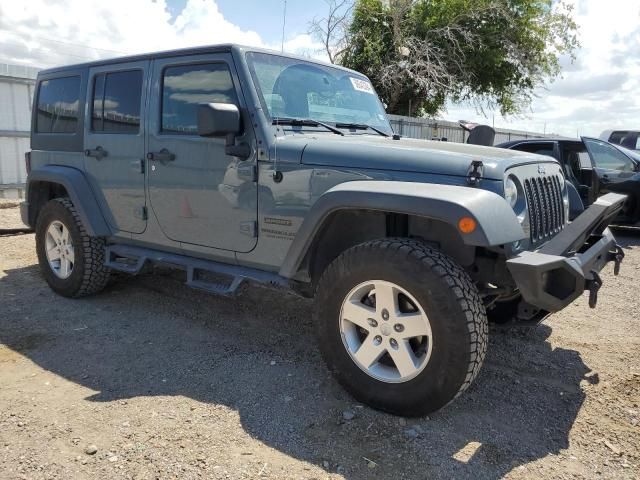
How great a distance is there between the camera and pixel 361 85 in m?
4.29

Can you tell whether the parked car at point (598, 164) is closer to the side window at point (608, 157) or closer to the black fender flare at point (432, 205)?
the side window at point (608, 157)

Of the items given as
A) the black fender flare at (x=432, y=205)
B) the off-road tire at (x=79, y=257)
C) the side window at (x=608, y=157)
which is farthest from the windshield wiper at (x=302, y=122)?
the side window at (x=608, y=157)

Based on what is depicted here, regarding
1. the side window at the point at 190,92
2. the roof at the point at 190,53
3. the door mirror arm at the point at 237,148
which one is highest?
the roof at the point at 190,53

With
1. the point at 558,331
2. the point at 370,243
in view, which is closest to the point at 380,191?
the point at 370,243

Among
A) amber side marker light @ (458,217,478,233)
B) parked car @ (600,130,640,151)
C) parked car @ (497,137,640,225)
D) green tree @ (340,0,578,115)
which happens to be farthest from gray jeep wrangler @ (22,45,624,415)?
green tree @ (340,0,578,115)

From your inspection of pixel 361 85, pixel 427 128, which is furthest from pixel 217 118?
pixel 427 128

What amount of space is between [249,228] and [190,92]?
1110 mm

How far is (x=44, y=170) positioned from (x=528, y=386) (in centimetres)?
433

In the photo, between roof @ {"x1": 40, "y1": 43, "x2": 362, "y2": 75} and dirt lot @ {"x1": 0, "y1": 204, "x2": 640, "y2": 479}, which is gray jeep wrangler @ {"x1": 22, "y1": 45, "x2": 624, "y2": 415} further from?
dirt lot @ {"x1": 0, "y1": 204, "x2": 640, "y2": 479}

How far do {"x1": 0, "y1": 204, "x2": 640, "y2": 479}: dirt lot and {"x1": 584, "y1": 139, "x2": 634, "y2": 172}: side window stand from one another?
14.4 feet

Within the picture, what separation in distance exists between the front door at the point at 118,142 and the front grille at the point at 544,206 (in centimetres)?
277

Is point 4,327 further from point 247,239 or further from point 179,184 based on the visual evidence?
point 247,239

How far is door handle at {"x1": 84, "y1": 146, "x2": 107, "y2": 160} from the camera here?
4.38 meters

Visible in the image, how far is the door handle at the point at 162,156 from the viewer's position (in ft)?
12.6
